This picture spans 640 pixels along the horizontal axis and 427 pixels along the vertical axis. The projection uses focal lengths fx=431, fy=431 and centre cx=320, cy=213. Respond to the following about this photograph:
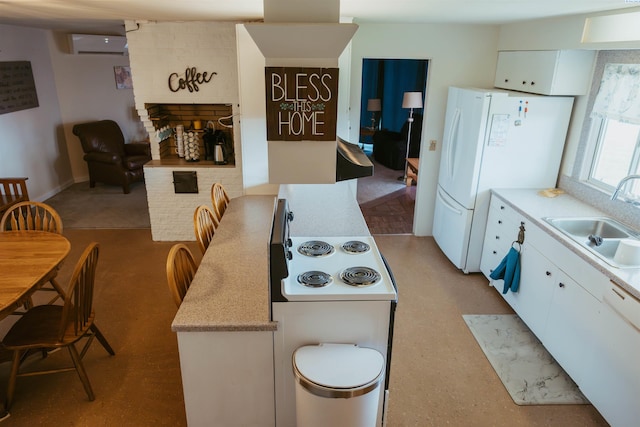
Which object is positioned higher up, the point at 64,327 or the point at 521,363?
the point at 64,327

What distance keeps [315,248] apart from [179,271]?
29.4 inches

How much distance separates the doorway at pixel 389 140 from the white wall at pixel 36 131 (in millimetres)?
4356

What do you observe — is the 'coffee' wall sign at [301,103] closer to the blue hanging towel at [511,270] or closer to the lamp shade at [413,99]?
the blue hanging towel at [511,270]

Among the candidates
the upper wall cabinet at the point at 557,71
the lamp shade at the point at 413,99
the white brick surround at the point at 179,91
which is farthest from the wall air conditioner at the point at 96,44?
the upper wall cabinet at the point at 557,71

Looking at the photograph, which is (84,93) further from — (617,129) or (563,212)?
(617,129)

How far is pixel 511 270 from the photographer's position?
10.9 ft

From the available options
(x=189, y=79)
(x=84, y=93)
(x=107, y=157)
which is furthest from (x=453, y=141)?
(x=84, y=93)

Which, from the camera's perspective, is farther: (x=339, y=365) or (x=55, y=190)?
(x=55, y=190)

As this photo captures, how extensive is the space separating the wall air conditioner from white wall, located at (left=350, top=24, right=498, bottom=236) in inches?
147

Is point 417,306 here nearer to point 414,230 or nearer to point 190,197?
point 414,230

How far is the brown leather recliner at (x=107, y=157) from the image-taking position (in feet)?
20.1

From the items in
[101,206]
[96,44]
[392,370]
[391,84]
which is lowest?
[392,370]

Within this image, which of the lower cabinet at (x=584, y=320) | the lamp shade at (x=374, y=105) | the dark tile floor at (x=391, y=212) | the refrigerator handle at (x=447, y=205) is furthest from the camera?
the lamp shade at (x=374, y=105)

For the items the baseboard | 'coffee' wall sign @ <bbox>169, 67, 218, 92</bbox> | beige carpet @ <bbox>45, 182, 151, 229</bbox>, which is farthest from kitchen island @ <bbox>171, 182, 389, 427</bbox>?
the baseboard
